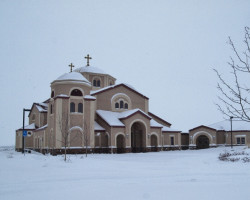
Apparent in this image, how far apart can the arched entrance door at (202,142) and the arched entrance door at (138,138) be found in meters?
13.0

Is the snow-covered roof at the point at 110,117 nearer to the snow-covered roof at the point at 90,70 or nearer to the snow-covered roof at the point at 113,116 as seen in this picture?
the snow-covered roof at the point at 113,116

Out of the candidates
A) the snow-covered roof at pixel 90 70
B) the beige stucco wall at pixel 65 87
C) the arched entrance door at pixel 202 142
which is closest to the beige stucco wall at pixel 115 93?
the beige stucco wall at pixel 65 87

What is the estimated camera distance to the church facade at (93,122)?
1275 inches

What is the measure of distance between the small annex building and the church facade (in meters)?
4.26

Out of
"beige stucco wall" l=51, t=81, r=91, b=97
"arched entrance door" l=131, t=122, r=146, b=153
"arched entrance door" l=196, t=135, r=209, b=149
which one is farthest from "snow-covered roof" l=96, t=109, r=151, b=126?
"arched entrance door" l=196, t=135, r=209, b=149

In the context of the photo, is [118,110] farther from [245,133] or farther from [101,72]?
[245,133]

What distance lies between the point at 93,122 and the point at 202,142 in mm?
22127

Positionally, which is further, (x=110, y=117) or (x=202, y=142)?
(x=202, y=142)

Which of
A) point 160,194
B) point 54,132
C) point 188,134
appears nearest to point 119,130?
point 54,132

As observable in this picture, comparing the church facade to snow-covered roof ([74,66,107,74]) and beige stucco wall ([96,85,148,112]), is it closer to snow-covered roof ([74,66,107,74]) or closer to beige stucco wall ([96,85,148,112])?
beige stucco wall ([96,85,148,112])

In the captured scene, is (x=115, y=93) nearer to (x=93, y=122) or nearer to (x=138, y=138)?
(x=138, y=138)

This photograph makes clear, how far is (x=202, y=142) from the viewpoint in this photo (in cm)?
4778

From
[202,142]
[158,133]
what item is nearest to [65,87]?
[158,133]

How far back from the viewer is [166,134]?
42.5 m
